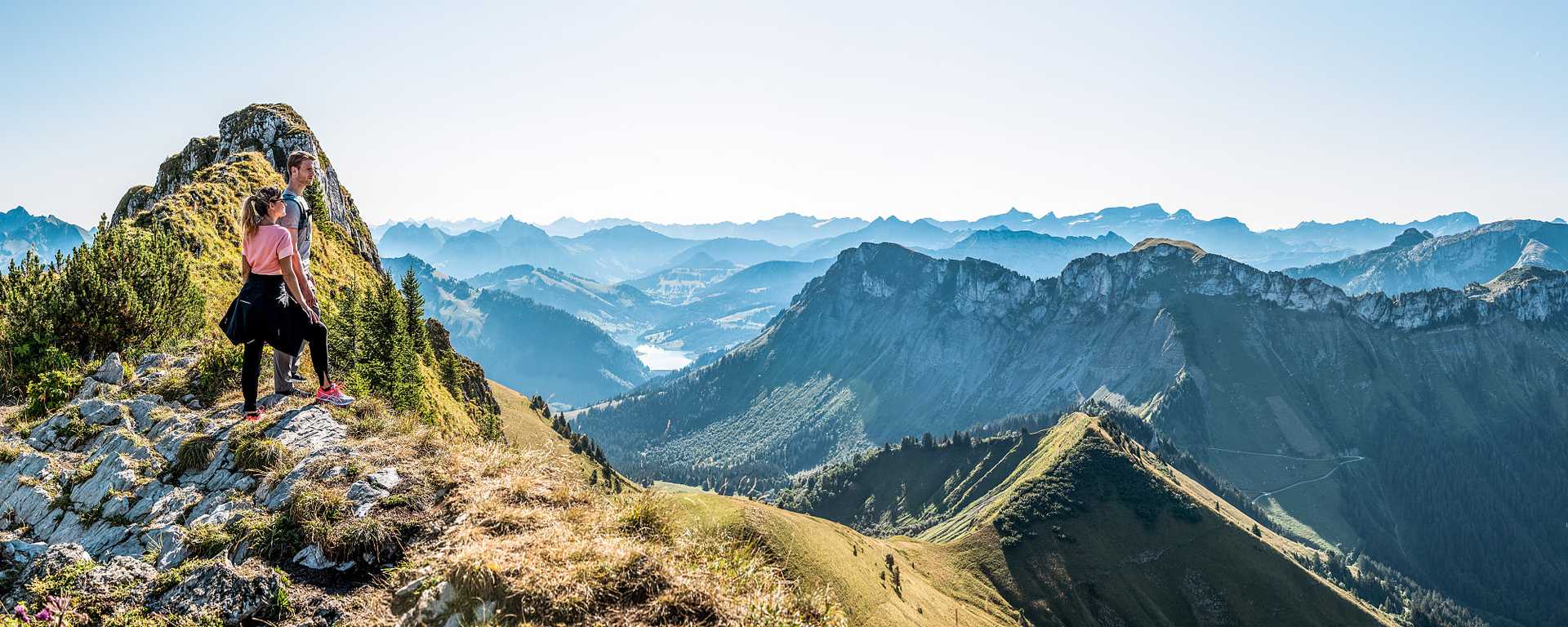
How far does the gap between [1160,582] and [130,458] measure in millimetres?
135894

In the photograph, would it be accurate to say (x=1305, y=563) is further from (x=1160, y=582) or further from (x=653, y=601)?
(x=653, y=601)

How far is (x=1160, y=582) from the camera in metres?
115

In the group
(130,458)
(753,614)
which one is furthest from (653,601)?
(130,458)

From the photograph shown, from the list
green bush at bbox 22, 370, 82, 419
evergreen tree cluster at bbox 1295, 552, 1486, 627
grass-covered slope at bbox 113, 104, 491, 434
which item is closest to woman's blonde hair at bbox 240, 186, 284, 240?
grass-covered slope at bbox 113, 104, 491, 434

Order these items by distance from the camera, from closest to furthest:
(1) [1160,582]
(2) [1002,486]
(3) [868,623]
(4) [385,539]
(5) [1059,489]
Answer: (4) [385,539]
(3) [868,623]
(1) [1160,582]
(5) [1059,489]
(2) [1002,486]

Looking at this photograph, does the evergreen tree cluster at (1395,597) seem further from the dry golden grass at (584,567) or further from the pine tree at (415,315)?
the dry golden grass at (584,567)

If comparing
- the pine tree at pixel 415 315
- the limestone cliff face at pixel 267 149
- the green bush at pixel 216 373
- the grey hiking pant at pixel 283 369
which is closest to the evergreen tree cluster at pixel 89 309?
the green bush at pixel 216 373

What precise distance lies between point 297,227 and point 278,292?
1.48m

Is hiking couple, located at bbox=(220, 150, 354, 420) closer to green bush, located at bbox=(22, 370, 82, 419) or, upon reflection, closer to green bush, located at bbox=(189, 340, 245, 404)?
green bush, located at bbox=(189, 340, 245, 404)

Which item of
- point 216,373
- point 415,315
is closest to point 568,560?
point 216,373

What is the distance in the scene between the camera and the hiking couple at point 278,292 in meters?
13.7

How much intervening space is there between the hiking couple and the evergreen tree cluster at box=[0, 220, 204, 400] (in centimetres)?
800

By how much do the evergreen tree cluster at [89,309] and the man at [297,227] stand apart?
744 cm

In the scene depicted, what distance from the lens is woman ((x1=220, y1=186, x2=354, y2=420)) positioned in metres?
13.6
